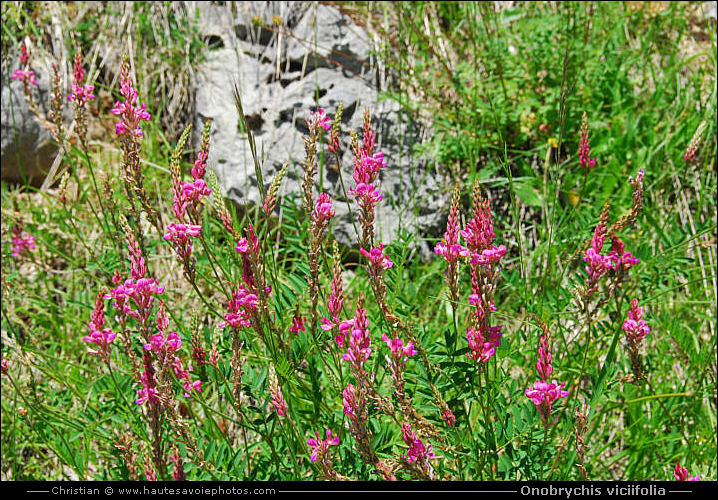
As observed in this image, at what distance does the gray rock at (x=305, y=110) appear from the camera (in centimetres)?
324

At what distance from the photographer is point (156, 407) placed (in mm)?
1491

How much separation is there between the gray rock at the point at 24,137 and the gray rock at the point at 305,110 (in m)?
1.05

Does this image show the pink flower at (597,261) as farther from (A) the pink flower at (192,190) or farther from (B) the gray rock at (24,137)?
(B) the gray rock at (24,137)

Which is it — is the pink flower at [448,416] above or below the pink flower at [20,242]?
above

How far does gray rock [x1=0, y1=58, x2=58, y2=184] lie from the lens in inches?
152

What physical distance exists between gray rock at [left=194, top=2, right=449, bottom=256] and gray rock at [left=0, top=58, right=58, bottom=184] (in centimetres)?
105

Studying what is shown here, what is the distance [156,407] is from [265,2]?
3.05m

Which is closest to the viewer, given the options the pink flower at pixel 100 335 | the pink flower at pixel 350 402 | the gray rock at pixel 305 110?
the pink flower at pixel 350 402

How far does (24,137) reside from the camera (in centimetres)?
388

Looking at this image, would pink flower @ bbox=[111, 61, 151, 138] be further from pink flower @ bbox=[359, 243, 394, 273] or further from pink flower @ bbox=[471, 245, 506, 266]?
pink flower @ bbox=[471, 245, 506, 266]

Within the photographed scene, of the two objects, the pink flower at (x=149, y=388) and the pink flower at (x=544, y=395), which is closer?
the pink flower at (x=544, y=395)

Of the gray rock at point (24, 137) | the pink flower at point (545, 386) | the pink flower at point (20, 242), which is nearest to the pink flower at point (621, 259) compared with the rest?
the pink flower at point (545, 386)
